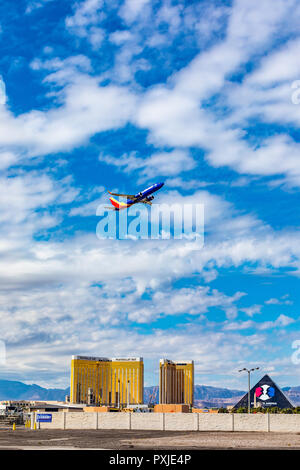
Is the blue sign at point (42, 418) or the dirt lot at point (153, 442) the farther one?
the blue sign at point (42, 418)

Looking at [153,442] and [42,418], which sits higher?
[153,442]

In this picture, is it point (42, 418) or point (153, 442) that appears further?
point (42, 418)

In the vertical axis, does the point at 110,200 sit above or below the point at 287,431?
above

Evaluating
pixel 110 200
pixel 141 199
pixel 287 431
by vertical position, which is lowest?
pixel 287 431

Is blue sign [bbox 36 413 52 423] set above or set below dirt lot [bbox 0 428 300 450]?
below

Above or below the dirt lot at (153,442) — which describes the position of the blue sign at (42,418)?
below

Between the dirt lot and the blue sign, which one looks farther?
the blue sign

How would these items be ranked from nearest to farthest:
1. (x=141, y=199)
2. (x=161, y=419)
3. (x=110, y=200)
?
1. (x=161, y=419)
2. (x=141, y=199)
3. (x=110, y=200)
